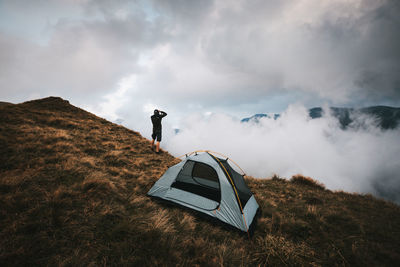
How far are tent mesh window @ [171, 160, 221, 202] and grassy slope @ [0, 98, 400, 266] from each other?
120 cm

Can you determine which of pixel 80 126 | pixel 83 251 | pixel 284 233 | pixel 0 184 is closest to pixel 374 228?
pixel 284 233

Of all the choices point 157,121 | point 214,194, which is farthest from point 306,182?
point 157,121

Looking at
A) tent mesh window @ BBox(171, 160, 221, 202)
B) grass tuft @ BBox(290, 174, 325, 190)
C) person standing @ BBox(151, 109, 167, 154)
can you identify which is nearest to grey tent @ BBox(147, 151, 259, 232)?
tent mesh window @ BBox(171, 160, 221, 202)

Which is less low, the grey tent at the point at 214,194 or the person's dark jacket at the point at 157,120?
the person's dark jacket at the point at 157,120

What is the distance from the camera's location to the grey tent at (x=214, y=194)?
5.03m

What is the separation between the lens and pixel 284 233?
16.2ft

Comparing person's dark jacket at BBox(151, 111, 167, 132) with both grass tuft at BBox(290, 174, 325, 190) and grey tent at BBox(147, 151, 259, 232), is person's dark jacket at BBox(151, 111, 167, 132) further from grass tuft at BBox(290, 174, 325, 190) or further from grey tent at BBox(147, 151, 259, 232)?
grass tuft at BBox(290, 174, 325, 190)

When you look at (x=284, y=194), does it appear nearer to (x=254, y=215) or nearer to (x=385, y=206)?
(x=254, y=215)

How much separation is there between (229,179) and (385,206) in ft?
28.7

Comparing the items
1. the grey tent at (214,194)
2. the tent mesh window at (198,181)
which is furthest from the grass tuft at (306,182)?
the tent mesh window at (198,181)

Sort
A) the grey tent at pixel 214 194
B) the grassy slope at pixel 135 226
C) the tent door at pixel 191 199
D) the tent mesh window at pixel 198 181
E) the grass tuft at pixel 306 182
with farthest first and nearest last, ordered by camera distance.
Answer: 1. the grass tuft at pixel 306 182
2. the tent mesh window at pixel 198 181
3. the tent door at pixel 191 199
4. the grey tent at pixel 214 194
5. the grassy slope at pixel 135 226

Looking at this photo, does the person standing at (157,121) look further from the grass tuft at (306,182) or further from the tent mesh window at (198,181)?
the grass tuft at (306,182)

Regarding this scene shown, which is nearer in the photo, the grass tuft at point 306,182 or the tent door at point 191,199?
the tent door at point 191,199

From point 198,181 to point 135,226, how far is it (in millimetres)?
3764
